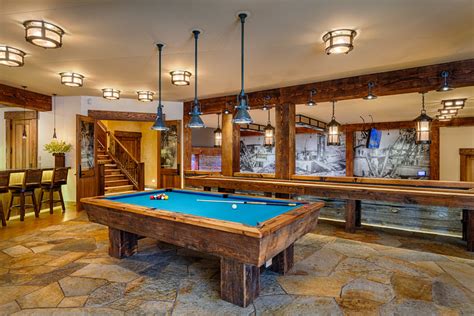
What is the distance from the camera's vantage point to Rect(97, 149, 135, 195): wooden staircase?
8.53 m

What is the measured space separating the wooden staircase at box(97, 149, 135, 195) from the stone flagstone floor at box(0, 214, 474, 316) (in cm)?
434

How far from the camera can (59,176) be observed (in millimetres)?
5941

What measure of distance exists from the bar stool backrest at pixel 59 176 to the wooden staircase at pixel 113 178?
7.22 ft

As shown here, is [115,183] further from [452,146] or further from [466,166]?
[466,166]

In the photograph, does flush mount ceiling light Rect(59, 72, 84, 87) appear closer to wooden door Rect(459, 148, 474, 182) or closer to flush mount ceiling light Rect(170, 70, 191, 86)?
flush mount ceiling light Rect(170, 70, 191, 86)

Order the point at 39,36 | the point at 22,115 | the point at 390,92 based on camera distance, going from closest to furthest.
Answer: the point at 39,36 → the point at 390,92 → the point at 22,115

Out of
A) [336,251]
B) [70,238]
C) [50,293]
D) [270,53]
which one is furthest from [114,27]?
[336,251]

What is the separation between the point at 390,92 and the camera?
4707mm

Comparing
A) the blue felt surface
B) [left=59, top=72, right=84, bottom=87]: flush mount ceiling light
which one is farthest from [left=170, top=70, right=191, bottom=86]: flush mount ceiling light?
the blue felt surface

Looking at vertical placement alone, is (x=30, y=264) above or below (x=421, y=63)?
below

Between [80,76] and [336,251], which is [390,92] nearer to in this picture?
[336,251]

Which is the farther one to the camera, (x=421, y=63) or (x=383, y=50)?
(x=421, y=63)

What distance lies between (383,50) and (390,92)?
131cm

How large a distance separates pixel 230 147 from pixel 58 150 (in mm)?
3995
